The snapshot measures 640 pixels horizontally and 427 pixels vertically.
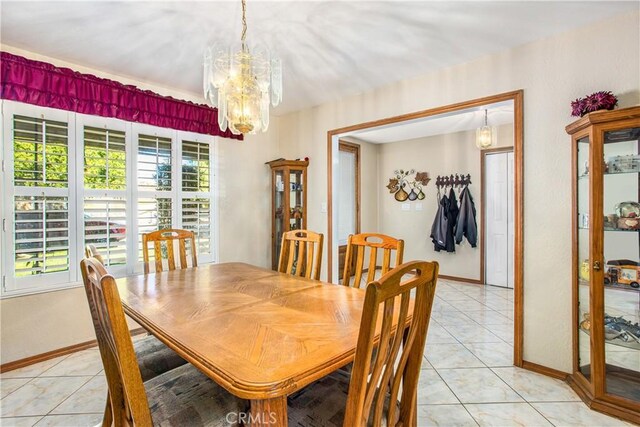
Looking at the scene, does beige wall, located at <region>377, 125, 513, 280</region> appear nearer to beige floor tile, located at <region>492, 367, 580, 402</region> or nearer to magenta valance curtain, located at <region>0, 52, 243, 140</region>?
beige floor tile, located at <region>492, 367, 580, 402</region>

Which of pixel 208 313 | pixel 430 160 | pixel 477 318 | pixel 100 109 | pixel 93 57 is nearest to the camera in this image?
pixel 208 313

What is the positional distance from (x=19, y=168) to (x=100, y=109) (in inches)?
29.1

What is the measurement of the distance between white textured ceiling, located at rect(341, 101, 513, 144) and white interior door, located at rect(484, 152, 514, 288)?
559 millimetres

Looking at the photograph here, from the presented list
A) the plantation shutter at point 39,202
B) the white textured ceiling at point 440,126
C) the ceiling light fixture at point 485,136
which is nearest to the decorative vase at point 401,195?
the white textured ceiling at point 440,126

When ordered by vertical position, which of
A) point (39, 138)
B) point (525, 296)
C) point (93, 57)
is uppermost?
point (93, 57)

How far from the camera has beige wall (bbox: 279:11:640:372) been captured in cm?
193


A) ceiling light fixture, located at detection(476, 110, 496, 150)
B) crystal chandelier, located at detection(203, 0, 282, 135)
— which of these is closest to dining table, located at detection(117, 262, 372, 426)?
crystal chandelier, located at detection(203, 0, 282, 135)

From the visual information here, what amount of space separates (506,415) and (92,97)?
376 centimetres

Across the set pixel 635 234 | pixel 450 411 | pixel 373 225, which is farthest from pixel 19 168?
pixel 373 225

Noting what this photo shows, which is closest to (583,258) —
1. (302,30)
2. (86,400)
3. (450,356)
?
(450,356)

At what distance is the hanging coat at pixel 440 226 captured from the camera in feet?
15.4

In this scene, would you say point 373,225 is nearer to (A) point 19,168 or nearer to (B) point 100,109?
(B) point 100,109

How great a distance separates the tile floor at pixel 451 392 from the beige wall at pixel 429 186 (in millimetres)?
2034

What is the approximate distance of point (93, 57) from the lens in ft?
8.02
